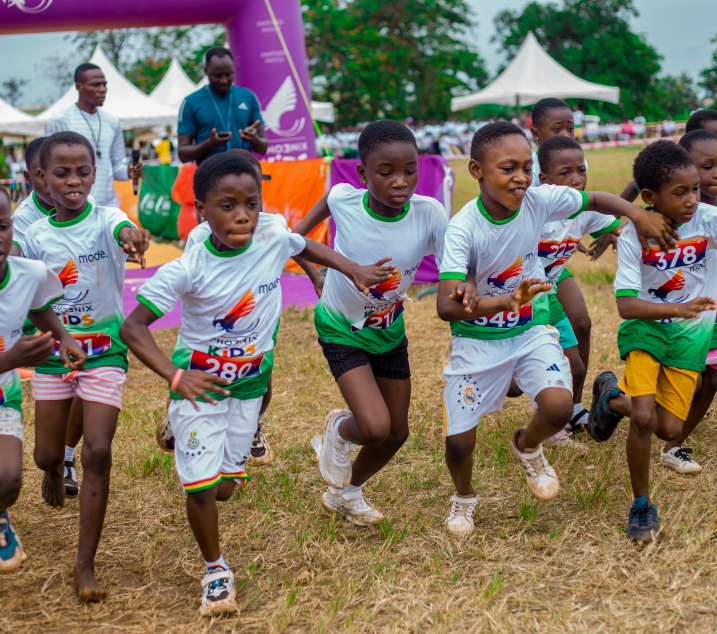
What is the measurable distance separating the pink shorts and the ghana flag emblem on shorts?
45 cm

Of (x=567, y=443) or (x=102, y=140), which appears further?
(x=102, y=140)

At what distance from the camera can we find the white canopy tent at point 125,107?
28594 millimetres

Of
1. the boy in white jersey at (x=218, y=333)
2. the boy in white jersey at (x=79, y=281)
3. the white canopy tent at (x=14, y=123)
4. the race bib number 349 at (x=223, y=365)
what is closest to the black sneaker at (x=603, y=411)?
the boy in white jersey at (x=218, y=333)

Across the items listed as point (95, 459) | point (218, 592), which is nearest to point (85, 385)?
point (95, 459)

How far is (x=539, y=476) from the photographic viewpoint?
391 cm

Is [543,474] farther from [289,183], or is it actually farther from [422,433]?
[289,183]

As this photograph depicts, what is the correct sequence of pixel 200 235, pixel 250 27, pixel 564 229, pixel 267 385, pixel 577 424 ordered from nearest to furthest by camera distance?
pixel 200 235 < pixel 267 385 < pixel 564 229 < pixel 577 424 < pixel 250 27

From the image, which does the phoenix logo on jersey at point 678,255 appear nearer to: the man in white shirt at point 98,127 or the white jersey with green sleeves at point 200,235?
the white jersey with green sleeves at point 200,235

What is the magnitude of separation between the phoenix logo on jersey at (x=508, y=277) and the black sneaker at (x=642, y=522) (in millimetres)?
1224

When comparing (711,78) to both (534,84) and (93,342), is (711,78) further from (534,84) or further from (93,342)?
(93,342)

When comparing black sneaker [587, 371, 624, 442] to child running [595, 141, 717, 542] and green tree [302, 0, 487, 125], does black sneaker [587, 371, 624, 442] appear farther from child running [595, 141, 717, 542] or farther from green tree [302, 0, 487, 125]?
green tree [302, 0, 487, 125]

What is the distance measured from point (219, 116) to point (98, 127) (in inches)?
43.5

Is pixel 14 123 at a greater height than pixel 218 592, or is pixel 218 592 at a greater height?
pixel 14 123

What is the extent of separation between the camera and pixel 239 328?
10.9 ft
